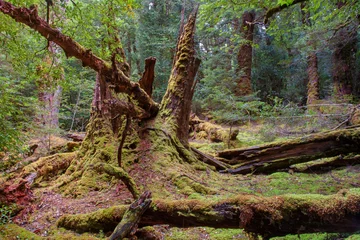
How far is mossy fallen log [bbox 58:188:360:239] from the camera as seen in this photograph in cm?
227

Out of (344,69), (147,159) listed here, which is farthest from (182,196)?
(344,69)

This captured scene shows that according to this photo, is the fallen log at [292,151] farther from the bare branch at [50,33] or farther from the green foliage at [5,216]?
the green foliage at [5,216]

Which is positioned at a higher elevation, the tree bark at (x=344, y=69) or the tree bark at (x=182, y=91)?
the tree bark at (x=344, y=69)

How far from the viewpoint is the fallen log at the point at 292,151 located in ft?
18.8

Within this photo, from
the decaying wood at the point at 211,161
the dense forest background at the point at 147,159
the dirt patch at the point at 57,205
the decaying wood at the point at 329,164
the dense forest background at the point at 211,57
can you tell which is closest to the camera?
the dense forest background at the point at 147,159

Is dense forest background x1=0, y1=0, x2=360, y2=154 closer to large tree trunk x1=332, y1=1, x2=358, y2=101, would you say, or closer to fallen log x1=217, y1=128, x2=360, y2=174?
large tree trunk x1=332, y1=1, x2=358, y2=101

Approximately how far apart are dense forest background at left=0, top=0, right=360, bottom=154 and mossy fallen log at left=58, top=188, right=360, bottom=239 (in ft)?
10.7

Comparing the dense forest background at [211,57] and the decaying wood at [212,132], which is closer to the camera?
the dense forest background at [211,57]

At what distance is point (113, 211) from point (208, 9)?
6517 mm

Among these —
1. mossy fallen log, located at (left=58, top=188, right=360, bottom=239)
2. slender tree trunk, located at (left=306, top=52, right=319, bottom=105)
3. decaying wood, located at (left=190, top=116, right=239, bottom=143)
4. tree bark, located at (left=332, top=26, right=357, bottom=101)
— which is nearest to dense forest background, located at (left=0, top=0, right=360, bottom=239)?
mossy fallen log, located at (left=58, top=188, right=360, bottom=239)

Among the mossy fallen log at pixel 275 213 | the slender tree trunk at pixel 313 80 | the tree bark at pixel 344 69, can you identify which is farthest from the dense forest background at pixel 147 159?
the slender tree trunk at pixel 313 80

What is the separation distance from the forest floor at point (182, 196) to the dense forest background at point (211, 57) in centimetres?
148

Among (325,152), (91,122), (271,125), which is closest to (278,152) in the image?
(325,152)

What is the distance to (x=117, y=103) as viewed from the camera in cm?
499
